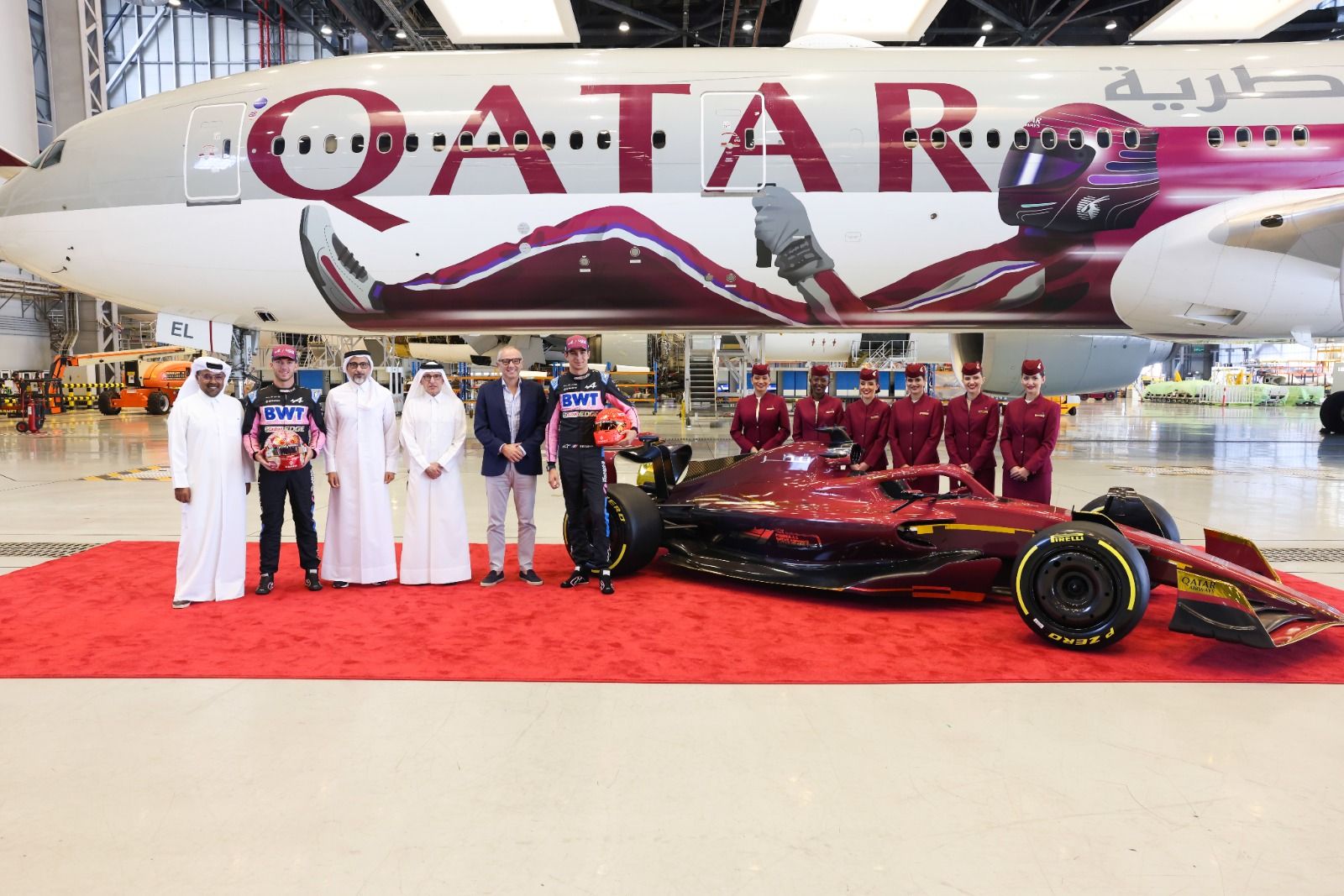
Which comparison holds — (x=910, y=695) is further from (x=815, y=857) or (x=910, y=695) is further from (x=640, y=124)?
(x=640, y=124)

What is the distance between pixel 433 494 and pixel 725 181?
513 centimetres

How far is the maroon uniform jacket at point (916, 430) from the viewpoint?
273 inches

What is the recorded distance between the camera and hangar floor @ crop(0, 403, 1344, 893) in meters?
2.25

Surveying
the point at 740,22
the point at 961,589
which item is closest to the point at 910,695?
the point at 961,589

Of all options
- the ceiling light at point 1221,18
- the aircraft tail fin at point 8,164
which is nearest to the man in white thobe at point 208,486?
the aircraft tail fin at point 8,164

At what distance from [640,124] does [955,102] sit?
351 cm

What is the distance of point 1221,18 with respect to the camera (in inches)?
611

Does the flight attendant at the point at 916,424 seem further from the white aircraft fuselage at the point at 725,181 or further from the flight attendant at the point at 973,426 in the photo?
the white aircraft fuselage at the point at 725,181

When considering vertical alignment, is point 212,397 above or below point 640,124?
below

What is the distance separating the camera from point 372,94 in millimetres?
8828

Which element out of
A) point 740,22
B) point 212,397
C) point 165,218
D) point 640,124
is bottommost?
point 212,397

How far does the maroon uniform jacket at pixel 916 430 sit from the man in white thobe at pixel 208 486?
5281 mm

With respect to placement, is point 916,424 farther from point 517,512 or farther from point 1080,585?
point 517,512

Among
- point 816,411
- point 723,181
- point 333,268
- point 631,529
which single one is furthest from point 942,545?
point 333,268
